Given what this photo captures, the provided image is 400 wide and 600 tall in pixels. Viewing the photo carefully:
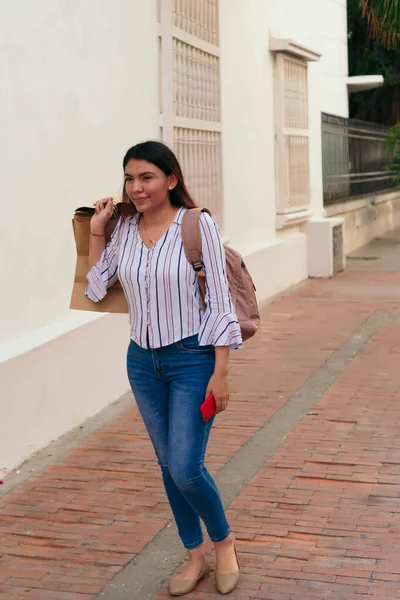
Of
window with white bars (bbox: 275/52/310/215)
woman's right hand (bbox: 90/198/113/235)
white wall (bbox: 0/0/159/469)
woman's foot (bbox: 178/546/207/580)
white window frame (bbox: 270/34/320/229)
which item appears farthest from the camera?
window with white bars (bbox: 275/52/310/215)

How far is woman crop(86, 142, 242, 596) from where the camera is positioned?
3807 mm

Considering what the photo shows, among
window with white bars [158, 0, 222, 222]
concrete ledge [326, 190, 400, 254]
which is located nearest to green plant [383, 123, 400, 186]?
concrete ledge [326, 190, 400, 254]

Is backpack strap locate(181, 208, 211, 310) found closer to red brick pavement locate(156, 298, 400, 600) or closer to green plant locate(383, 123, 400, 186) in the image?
red brick pavement locate(156, 298, 400, 600)

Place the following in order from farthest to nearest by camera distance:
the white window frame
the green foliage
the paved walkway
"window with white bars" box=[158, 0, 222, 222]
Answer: the green foliage → the white window frame → "window with white bars" box=[158, 0, 222, 222] → the paved walkway

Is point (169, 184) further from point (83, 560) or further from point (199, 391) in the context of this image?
point (83, 560)

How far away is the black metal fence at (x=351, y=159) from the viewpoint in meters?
16.0

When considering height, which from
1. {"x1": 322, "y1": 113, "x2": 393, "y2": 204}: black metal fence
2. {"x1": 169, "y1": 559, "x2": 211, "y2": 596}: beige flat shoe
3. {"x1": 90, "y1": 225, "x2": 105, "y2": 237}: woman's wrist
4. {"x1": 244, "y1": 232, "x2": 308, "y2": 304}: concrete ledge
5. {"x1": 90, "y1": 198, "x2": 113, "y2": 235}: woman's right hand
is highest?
{"x1": 322, "y1": 113, "x2": 393, "y2": 204}: black metal fence

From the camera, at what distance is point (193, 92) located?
30.9 ft

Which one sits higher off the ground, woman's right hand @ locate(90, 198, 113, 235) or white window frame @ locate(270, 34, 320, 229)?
white window frame @ locate(270, 34, 320, 229)

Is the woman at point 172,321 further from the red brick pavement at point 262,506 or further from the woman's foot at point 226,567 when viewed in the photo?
the red brick pavement at point 262,506

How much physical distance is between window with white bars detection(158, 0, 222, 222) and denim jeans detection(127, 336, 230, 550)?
4917 mm

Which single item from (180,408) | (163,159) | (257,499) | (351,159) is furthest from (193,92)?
(351,159)

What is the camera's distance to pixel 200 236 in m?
3.79

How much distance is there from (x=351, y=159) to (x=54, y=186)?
12404mm
